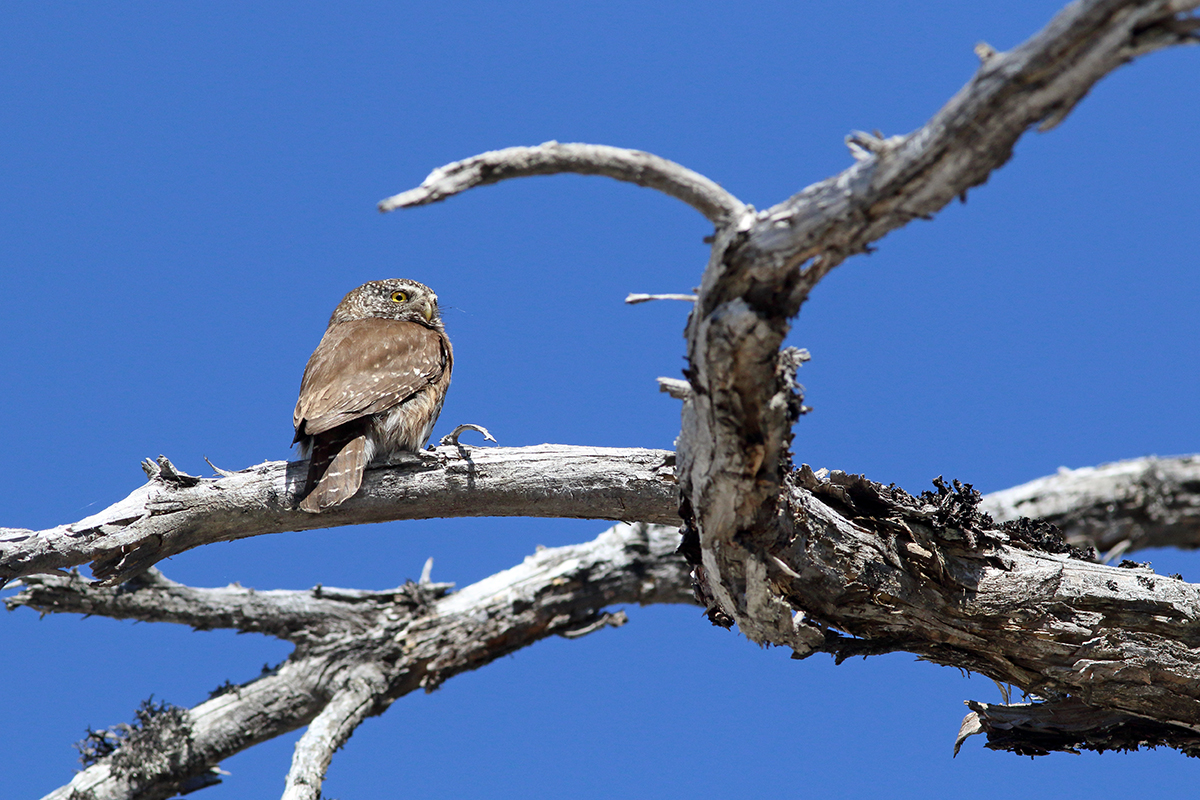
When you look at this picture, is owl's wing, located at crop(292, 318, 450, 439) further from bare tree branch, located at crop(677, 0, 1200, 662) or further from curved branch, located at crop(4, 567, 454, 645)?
bare tree branch, located at crop(677, 0, 1200, 662)

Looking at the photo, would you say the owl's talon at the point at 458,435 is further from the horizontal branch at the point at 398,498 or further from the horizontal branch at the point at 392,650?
the horizontal branch at the point at 392,650

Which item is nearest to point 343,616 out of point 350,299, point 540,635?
point 540,635

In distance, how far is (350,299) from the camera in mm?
6258

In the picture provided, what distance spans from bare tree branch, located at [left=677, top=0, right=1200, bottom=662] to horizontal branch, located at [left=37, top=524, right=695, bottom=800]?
2908 millimetres

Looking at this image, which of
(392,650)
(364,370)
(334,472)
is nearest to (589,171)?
(334,472)

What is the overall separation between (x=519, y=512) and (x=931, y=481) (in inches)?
73.6

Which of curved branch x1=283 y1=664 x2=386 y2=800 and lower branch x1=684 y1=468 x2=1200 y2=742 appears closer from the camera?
lower branch x1=684 y1=468 x2=1200 y2=742

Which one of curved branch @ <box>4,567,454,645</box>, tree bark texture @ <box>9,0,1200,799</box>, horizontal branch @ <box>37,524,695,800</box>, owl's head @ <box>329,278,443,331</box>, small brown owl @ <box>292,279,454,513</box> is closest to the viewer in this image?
tree bark texture @ <box>9,0,1200,799</box>

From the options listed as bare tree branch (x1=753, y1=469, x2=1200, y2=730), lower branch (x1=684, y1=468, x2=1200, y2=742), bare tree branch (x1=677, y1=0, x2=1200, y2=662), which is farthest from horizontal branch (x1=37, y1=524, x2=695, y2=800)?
bare tree branch (x1=677, y1=0, x2=1200, y2=662)

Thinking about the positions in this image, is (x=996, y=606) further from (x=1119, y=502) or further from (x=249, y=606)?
(x=1119, y=502)

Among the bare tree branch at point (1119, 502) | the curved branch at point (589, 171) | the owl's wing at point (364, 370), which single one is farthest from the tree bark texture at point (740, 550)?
the bare tree branch at point (1119, 502)

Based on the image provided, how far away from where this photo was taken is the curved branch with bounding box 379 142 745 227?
2.16 metres

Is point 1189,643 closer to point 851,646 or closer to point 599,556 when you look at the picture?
point 851,646

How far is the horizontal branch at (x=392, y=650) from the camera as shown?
5223mm
